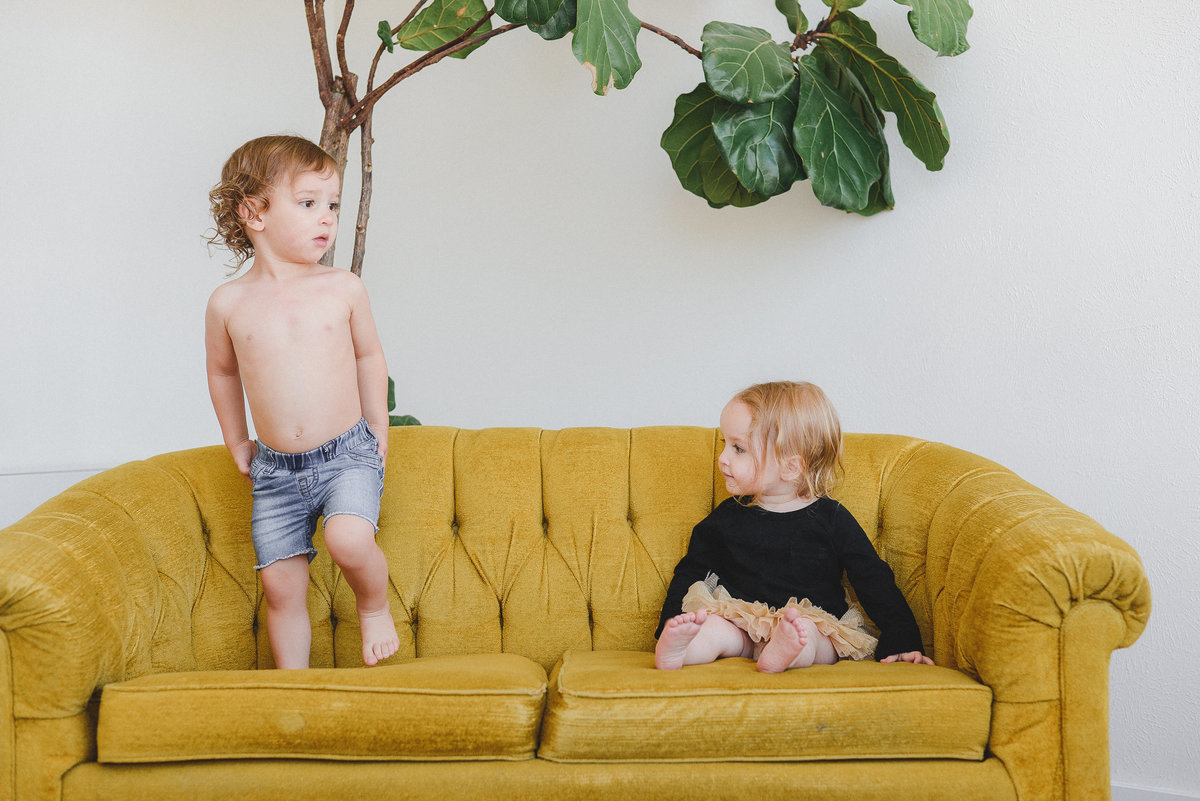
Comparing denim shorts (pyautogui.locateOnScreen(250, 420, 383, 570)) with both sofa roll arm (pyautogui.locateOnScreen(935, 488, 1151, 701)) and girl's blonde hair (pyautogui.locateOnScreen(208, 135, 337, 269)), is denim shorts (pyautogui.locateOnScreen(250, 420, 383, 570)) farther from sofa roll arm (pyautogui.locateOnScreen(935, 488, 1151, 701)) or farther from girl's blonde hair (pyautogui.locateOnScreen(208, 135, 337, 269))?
sofa roll arm (pyautogui.locateOnScreen(935, 488, 1151, 701))

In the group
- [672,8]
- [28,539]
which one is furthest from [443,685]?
[672,8]

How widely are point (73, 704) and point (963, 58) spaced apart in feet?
7.41

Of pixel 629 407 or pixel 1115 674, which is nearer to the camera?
pixel 1115 674

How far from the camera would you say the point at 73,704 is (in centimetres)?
138

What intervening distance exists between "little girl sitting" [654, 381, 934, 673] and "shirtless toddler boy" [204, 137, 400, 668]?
61 centimetres

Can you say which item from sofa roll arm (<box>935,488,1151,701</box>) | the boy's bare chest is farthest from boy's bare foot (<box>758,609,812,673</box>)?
the boy's bare chest

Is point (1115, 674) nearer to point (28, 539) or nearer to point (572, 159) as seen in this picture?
point (572, 159)

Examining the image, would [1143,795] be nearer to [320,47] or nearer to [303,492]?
A: [303,492]

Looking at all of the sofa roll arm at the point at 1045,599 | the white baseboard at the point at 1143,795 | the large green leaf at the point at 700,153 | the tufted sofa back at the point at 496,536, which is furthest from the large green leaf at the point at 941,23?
the white baseboard at the point at 1143,795

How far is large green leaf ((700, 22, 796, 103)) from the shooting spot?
198 cm

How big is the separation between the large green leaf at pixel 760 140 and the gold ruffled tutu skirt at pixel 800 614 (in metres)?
0.94

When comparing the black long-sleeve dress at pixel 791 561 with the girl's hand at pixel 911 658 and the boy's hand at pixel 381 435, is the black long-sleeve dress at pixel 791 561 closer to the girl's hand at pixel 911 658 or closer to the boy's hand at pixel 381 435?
the girl's hand at pixel 911 658

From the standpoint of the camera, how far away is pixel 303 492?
1.76 m

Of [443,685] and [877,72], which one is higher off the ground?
[877,72]
